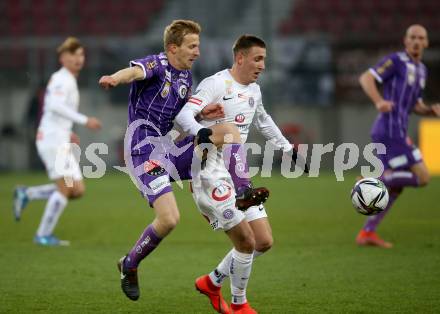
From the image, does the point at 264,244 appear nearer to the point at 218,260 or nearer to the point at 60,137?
the point at 218,260

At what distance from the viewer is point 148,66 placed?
6609 millimetres

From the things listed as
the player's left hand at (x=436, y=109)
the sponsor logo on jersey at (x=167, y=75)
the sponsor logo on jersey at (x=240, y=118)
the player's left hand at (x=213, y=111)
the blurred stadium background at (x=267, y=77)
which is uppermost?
the sponsor logo on jersey at (x=167, y=75)

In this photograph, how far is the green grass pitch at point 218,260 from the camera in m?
6.78

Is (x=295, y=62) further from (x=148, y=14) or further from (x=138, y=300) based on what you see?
(x=138, y=300)

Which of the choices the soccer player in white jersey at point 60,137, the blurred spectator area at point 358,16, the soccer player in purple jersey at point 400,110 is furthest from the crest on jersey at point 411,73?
the blurred spectator area at point 358,16

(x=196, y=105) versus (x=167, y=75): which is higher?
(x=167, y=75)

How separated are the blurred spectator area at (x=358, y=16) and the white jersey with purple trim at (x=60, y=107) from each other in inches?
535

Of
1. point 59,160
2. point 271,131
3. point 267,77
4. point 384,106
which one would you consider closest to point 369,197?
point 271,131

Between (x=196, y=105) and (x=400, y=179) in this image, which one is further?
(x=400, y=179)

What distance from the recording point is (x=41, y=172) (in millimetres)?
21828

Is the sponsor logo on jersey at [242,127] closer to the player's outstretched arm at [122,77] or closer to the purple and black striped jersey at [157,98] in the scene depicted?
the purple and black striped jersey at [157,98]

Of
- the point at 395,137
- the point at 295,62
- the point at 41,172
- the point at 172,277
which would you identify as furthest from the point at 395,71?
the point at 41,172

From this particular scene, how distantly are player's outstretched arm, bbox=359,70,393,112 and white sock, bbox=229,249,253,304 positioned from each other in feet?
12.9

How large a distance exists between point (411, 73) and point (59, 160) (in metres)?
4.51
